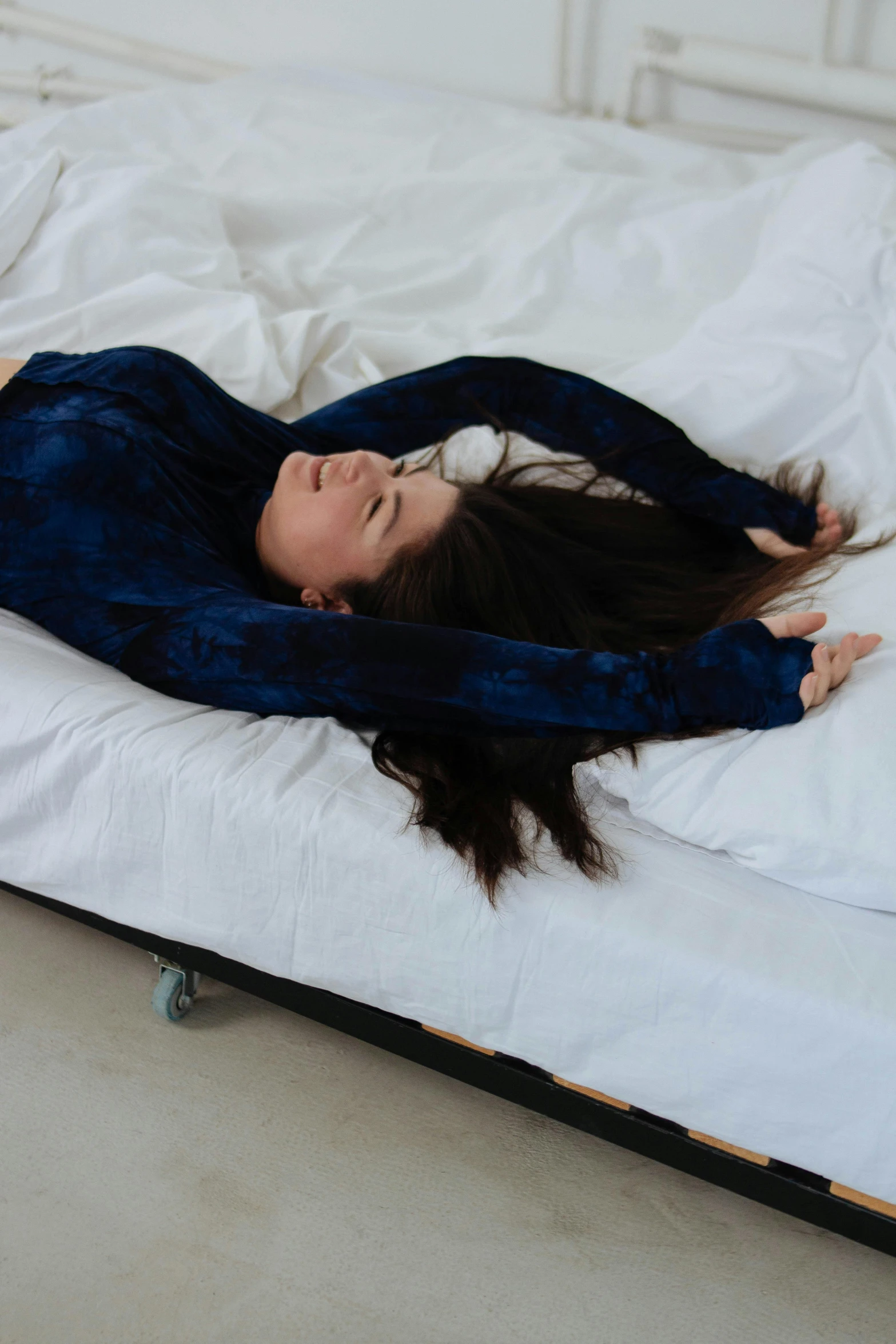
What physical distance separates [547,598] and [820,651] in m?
0.36

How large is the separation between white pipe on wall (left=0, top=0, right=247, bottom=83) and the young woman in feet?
6.93

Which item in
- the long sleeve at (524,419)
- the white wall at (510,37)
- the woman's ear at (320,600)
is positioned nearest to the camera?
the woman's ear at (320,600)

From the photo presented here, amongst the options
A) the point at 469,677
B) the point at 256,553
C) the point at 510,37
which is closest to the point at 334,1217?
the point at 469,677

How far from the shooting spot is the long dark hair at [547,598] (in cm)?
106

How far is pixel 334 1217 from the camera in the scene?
1.11m

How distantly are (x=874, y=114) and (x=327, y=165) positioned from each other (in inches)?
52.6

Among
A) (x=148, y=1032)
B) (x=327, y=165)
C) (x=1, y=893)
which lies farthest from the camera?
(x=327, y=165)

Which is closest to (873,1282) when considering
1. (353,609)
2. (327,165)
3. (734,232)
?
(353,609)

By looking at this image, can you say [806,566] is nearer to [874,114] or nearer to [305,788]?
[305,788]

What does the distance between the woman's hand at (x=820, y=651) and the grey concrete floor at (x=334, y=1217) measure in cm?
56

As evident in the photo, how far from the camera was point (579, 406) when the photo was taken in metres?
1.60

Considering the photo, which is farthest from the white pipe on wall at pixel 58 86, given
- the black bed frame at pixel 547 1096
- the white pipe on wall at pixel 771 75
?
the black bed frame at pixel 547 1096

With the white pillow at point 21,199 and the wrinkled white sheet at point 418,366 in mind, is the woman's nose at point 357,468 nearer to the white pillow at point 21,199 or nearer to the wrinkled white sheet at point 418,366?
the wrinkled white sheet at point 418,366

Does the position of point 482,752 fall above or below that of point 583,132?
below
